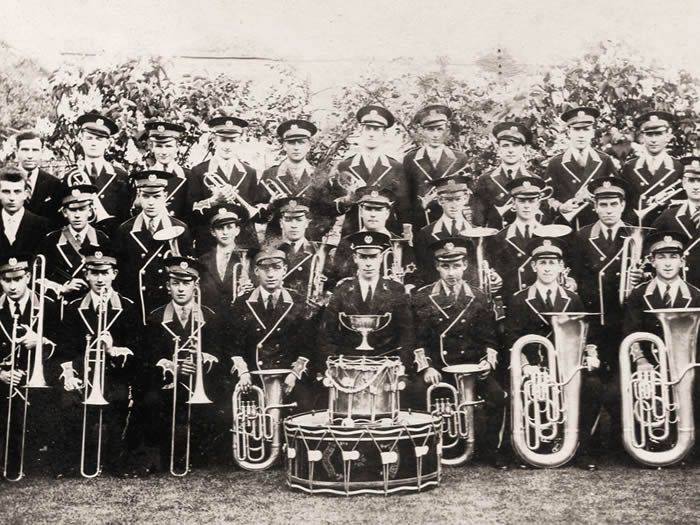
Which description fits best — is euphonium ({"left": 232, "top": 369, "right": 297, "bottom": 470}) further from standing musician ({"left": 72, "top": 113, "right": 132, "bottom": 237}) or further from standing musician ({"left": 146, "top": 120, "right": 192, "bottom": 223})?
standing musician ({"left": 72, "top": 113, "right": 132, "bottom": 237})

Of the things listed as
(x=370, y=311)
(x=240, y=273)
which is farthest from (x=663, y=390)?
(x=240, y=273)

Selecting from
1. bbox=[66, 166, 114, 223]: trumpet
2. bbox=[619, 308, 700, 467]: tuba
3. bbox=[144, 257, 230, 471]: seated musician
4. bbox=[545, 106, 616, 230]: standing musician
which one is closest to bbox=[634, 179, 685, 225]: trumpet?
bbox=[545, 106, 616, 230]: standing musician

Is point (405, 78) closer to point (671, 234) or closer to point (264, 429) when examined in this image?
point (671, 234)

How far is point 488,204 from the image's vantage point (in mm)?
6840

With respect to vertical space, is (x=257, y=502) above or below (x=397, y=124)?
below

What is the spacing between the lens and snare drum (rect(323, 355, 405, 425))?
573cm

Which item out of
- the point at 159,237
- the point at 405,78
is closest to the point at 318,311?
the point at 159,237

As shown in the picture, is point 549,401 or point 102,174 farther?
point 102,174

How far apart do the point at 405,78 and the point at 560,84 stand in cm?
127

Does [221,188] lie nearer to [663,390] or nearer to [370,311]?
[370,311]

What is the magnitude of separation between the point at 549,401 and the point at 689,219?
184 centimetres

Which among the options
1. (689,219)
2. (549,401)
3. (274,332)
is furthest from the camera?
(689,219)

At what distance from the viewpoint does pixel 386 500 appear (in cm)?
561

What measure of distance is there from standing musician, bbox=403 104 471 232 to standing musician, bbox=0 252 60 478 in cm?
300
